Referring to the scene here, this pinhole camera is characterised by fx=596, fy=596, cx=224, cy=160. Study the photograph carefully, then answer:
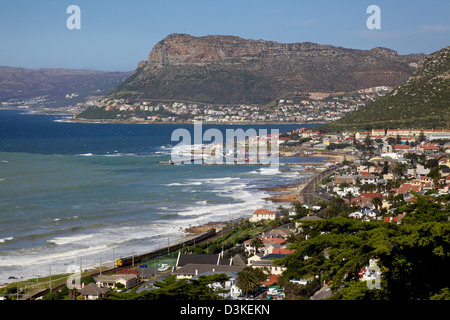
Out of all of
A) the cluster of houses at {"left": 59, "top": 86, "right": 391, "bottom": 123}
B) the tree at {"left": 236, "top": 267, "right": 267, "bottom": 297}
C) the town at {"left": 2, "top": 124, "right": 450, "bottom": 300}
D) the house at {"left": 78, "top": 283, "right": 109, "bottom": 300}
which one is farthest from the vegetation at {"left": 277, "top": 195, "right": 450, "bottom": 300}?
the cluster of houses at {"left": 59, "top": 86, "right": 391, "bottom": 123}

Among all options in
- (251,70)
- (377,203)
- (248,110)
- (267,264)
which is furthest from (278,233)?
(251,70)

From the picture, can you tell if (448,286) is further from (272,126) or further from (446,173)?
(272,126)

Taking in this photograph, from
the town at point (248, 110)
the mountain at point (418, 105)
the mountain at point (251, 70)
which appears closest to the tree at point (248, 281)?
the mountain at point (418, 105)

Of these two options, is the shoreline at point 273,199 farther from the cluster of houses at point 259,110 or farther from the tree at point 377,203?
the cluster of houses at point 259,110

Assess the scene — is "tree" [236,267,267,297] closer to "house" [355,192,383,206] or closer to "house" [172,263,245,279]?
"house" [172,263,245,279]

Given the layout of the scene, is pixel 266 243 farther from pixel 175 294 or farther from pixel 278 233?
pixel 175 294

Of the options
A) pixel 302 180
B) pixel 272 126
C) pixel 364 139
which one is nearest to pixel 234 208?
pixel 302 180

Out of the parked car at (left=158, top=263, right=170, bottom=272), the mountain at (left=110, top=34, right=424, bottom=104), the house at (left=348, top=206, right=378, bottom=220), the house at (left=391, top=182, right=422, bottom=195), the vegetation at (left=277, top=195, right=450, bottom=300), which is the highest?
the mountain at (left=110, top=34, right=424, bottom=104)

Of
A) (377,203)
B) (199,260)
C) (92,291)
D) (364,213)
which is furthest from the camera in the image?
(377,203)
